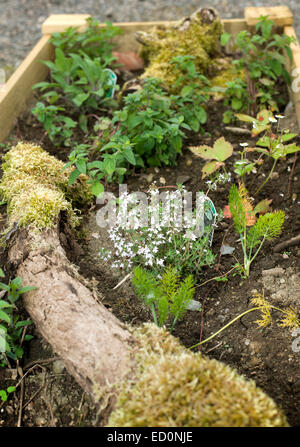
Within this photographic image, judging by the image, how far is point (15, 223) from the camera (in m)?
2.67

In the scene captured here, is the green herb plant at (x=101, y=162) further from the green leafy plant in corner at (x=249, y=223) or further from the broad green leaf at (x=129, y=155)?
the green leafy plant in corner at (x=249, y=223)

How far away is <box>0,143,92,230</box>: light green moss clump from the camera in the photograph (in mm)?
2652

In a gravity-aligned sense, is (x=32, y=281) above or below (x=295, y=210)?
above

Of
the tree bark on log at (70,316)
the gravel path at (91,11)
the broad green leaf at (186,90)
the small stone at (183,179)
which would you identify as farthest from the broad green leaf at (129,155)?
the gravel path at (91,11)

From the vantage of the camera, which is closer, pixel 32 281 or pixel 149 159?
pixel 32 281

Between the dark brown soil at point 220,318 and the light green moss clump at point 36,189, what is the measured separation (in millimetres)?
185

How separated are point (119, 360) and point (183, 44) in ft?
10.5

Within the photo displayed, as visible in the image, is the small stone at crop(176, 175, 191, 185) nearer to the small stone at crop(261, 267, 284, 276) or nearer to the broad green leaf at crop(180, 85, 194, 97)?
the broad green leaf at crop(180, 85, 194, 97)

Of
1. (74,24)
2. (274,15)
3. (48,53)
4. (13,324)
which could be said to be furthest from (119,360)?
(274,15)

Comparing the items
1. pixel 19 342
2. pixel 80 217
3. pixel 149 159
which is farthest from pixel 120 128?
pixel 19 342

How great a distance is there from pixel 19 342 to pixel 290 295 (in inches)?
60.8

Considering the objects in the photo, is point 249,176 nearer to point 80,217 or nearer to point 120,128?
point 120,128

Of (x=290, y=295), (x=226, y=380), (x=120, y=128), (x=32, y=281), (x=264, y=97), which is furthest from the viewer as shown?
(x=264, y=97)

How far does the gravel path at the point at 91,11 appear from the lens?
20.9ft
